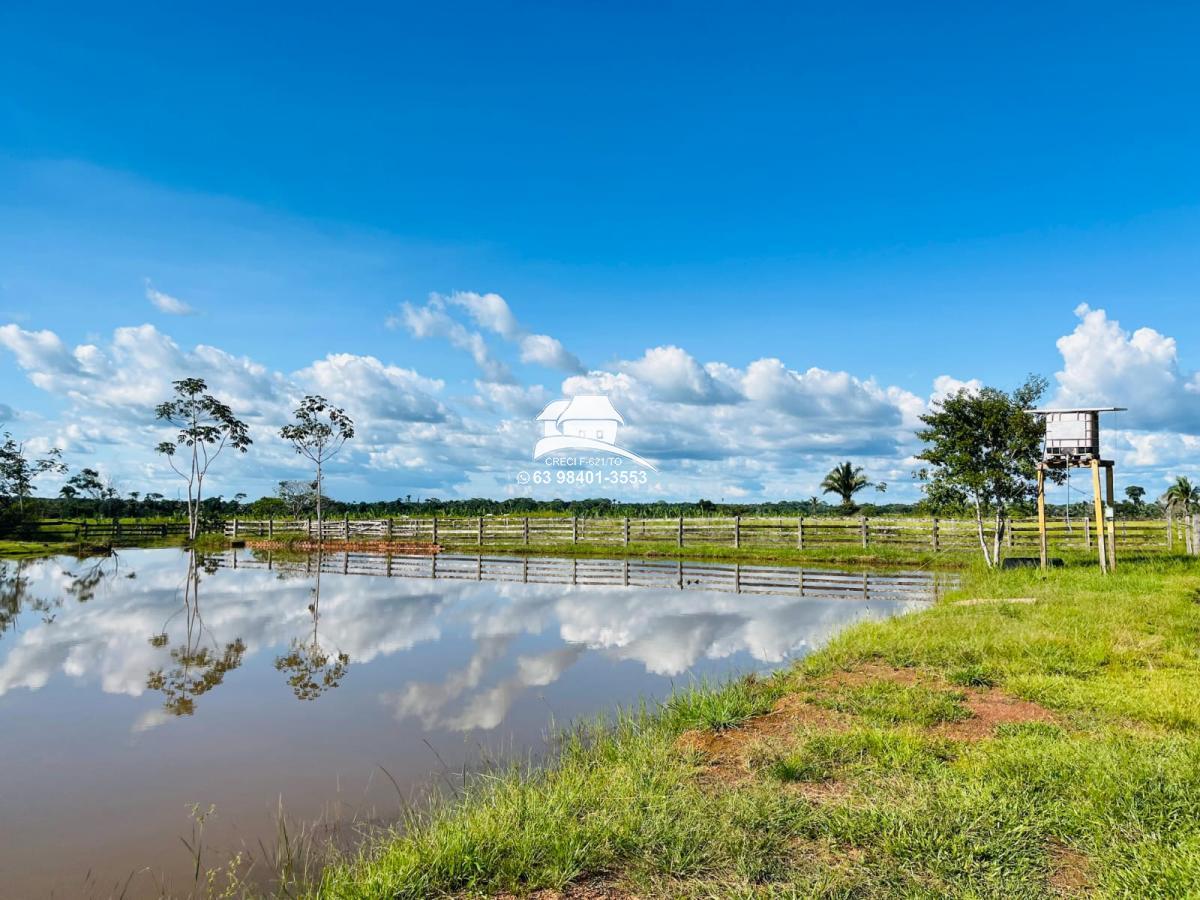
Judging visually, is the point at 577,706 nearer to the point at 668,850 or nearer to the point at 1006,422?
the point at 668,850

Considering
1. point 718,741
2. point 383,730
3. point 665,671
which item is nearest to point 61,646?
point 383,730

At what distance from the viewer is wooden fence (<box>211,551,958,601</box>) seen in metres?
16.9

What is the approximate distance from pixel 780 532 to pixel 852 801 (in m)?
24.9

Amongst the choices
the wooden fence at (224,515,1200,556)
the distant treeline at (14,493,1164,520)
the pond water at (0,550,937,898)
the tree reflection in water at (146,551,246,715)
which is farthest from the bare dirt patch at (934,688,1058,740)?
the distant treeline at (14,493,1164,520)

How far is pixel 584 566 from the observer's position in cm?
2372

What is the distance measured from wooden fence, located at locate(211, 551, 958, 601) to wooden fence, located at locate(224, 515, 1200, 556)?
15.1 feet

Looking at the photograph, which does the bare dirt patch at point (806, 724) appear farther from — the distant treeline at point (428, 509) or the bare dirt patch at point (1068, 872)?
the distant treeline at point (428, 509)

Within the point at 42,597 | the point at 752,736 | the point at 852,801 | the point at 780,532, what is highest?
the point at 780,532

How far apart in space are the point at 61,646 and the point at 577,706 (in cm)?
815

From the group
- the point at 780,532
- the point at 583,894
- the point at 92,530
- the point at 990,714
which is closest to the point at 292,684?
the point at 583,894

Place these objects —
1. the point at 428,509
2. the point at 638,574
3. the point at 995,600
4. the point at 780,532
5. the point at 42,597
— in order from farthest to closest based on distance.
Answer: the point at 428,509 → the point at 780,532 → the point at 638,574 → the point at 42,597 → the point at 995,600

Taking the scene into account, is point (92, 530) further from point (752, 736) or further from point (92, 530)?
point (752, 736)

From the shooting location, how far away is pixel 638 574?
20781 mm

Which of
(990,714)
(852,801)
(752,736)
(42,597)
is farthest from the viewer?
(42,597)
